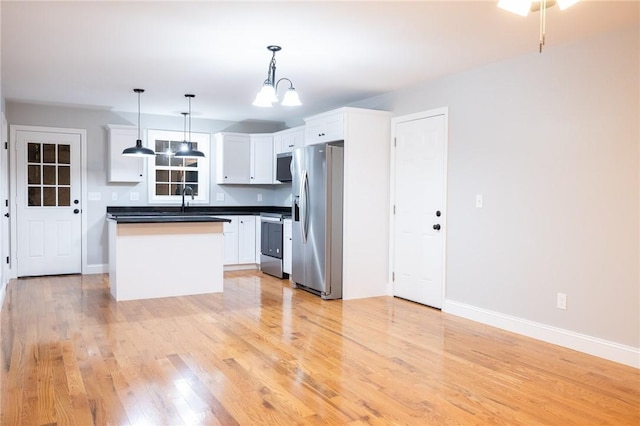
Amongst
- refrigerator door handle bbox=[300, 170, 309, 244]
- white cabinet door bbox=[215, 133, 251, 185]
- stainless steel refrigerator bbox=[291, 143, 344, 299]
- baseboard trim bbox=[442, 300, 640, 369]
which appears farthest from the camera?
white cabinet door bbox=[215, 133, 251, 185]

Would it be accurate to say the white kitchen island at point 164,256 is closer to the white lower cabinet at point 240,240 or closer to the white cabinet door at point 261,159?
the white lower cabinet at point 240,240

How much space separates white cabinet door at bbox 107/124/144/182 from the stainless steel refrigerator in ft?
8.85

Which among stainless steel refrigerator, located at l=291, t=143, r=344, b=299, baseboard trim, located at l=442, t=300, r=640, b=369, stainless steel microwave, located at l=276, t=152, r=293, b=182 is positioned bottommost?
baseboard trim, located at l=442, t=300, r=640, b=369

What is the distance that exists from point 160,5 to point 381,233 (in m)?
3.39

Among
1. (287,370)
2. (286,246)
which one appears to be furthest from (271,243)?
(287,370)

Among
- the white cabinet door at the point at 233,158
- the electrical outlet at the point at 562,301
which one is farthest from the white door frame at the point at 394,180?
the white cabinet door at the point at 233,158

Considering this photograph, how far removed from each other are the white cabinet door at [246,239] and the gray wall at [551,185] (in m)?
3.43

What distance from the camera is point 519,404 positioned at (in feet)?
8.54

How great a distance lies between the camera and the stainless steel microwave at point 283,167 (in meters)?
6.88

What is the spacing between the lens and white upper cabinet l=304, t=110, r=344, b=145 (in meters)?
5.32

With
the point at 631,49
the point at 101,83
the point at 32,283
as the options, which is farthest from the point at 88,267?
the point at 631,49

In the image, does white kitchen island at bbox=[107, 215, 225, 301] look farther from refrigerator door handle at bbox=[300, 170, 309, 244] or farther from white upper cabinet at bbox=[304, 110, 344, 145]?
white upper cabinet at bbox=[304, 110, 344, 145]

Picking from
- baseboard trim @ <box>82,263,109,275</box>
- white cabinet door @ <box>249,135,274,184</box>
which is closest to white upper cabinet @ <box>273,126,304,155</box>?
white cabinet door @ <box>249,135,274,184</box>

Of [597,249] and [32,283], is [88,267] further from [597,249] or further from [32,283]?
[597,249]
